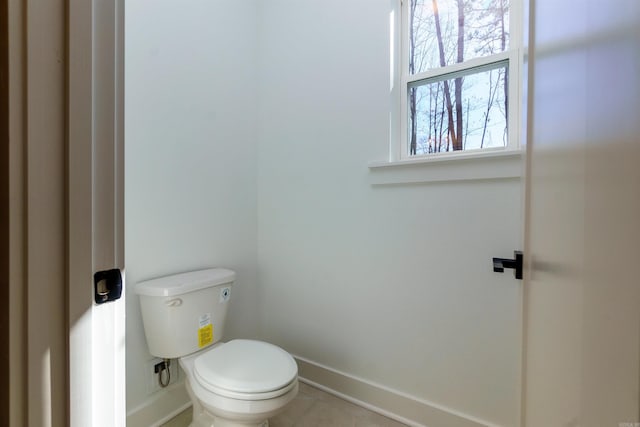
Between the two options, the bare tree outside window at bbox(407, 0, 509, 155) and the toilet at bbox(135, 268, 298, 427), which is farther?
the bare tree outside window at bbox(407, 0, 509, 155)

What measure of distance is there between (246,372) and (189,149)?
1.08 m

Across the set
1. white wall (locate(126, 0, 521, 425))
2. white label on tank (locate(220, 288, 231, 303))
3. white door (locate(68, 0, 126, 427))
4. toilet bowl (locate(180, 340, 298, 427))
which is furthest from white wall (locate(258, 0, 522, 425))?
white door (locate(68, 0, 126, 427))

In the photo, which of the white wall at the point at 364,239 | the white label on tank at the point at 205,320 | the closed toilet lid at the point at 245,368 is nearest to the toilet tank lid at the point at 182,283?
the white label on tank at the point at 205,320

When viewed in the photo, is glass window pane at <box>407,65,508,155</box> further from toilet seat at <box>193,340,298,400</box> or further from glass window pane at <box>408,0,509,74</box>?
toilet seat at <box>193,340,298,400</box>

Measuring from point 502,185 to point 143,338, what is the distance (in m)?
1.70

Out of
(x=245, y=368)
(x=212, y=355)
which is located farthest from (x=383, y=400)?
(x=212, y=355)

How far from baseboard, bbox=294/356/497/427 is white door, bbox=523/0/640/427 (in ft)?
2.99

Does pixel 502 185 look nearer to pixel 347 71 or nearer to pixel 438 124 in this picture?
pixel 438 124

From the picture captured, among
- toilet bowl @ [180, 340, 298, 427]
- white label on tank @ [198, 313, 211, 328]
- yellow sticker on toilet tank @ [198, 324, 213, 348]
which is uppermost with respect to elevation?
white label on tank @ [198, 313, 211, 328]

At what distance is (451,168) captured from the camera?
3.89ft

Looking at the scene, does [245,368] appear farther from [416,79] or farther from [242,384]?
[416,79]

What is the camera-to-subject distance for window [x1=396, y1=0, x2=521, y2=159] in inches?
46.2

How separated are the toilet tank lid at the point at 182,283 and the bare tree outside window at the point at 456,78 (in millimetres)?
1137

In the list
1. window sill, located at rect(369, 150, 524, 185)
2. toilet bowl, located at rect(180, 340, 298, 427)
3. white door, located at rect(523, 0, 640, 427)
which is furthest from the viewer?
window sill, located at rect(369, 150, 524, 185)
